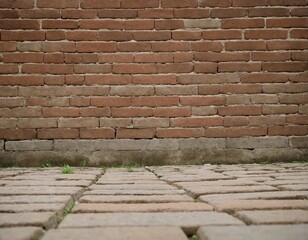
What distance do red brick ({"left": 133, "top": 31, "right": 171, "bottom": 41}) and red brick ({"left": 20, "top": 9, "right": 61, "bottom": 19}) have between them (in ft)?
2.52

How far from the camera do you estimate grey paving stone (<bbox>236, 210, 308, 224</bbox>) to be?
1.05 m

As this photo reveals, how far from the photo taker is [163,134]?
11.6 feet

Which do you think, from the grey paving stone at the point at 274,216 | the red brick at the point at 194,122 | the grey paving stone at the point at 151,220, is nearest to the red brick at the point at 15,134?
the red brick at the point at 194,122

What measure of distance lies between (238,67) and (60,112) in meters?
1.74

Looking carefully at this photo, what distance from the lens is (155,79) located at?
11.7 ft

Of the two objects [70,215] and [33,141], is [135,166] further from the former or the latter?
[70,215]

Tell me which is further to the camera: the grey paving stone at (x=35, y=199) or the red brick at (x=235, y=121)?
the red brick at (x=235, y=121)

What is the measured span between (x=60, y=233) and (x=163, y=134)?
2623 mm

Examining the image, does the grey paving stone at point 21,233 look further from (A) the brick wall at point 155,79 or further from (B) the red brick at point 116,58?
(B) the red brick at point 116,58

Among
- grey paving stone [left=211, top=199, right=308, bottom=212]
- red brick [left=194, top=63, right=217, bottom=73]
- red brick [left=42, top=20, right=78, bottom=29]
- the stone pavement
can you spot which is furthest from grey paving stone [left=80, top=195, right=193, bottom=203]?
red brick [left=42, top=20, right=78, bottom=29]

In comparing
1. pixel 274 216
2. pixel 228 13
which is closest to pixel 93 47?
pixel 228 13

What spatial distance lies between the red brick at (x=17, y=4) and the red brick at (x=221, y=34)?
1.67 metres

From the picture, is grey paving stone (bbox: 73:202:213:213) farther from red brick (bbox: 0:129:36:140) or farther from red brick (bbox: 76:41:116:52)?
red brick (bbox: 76:41:116:52)

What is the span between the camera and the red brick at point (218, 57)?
3588mm
